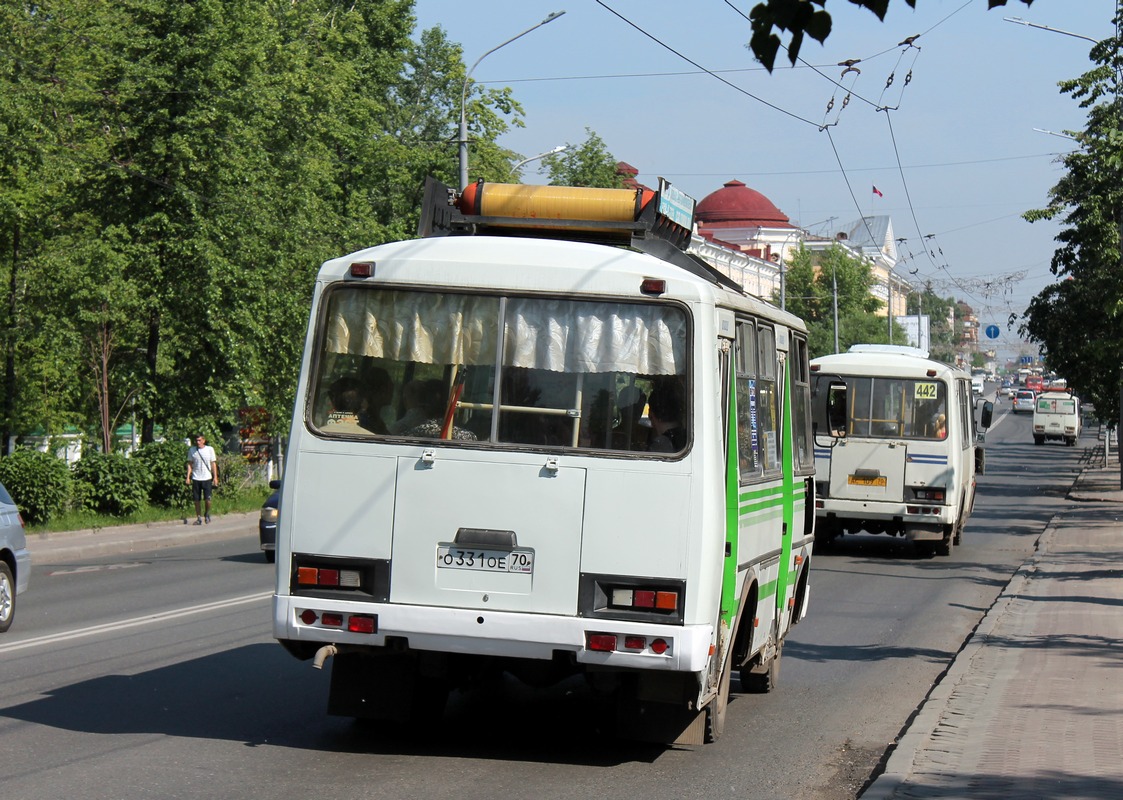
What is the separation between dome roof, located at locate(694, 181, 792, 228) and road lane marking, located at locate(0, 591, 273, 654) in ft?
347

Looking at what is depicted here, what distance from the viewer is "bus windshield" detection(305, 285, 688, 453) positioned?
734 centimetres

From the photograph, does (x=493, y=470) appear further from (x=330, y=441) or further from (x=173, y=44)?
(x=173, y=44)

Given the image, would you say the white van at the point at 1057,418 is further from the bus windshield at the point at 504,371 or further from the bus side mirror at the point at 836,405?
the bus windshield at the point at 504,371

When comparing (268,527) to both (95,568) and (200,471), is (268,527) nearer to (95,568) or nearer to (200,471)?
(95,568)

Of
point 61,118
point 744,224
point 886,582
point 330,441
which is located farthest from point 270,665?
point 744,224

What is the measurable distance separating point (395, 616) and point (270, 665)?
3.97m

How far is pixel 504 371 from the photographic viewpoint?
744 cm

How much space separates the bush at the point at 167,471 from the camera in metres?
31.1

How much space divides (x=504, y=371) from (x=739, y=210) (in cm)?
11648

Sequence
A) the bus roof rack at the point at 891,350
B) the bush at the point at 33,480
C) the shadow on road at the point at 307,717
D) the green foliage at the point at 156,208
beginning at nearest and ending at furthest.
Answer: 1. the shadow on road at the point at 307,717
2. the bus roof rack at the point at 891,350
3. the bush at the point at 33,480
4. the green foliage at the point at 156,208

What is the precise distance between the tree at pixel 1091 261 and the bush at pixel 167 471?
722 inches

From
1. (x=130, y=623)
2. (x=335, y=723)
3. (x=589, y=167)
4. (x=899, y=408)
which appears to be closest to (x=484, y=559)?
(x=335, y=723)

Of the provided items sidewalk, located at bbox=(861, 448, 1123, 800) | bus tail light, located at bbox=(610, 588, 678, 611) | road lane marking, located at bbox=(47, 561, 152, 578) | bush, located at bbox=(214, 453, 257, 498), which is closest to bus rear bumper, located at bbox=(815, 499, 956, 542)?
sidewalk, located at bbox=(861, 448, 1123, 800)

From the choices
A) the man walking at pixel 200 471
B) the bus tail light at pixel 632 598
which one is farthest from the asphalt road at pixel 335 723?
the man walking at pixel 200 471
